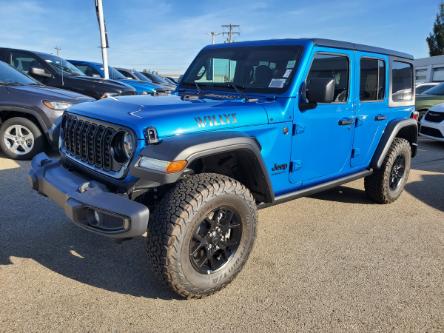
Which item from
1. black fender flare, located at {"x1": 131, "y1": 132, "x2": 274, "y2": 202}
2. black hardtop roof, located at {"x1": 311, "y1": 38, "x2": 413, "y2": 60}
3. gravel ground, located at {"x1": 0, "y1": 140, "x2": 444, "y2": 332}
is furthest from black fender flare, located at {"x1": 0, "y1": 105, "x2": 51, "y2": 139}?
black hardtop roof, located at {"x1": 311, "y1": 38, "x2": 413, "y2": 60}

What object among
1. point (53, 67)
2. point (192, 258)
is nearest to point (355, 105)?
point (192, 258)

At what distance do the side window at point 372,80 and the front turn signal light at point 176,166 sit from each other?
2407 millimetres

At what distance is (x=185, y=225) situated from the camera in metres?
2.33

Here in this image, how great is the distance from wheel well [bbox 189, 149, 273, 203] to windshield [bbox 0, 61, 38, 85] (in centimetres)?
473

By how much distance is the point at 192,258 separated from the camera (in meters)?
2.53

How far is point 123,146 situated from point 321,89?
1.60 metres

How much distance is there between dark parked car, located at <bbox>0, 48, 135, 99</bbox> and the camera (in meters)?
7.61

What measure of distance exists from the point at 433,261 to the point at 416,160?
477cm

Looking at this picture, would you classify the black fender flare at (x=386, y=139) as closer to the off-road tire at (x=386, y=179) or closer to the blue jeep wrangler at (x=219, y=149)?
the blue jeep wrangler at (x=219, y=149)

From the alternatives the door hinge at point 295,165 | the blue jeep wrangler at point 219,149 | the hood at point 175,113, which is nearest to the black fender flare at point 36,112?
the blue jeep wrangler at point 219,149

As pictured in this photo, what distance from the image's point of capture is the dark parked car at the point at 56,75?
761 cm

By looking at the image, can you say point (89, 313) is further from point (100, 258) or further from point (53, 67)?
point (53, 67)

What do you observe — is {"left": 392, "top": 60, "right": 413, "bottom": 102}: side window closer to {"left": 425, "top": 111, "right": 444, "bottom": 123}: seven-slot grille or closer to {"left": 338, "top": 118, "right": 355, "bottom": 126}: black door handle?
{"left": 338, "top": 118, "right": 355, "bottom": 126}: black door handle

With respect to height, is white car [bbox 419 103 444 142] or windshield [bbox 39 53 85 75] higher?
windshield [bbox 39 53 85 75]
